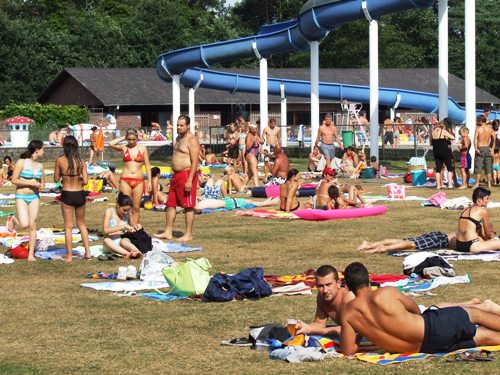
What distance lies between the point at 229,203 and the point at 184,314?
437 inches

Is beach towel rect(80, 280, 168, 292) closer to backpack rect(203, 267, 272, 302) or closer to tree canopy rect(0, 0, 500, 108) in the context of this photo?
backpack rect(203, 267, 272, 302)

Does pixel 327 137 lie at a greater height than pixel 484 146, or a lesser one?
greater

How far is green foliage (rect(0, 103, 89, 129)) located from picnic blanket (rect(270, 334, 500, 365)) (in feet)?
170

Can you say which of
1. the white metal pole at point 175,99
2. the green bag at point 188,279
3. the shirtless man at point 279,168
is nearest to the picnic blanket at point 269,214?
the shirtless man at point 279,168

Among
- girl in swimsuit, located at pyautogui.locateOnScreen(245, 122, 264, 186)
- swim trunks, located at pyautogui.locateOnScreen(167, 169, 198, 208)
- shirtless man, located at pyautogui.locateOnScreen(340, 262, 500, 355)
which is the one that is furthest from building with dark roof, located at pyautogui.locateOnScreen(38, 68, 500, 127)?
shirtless man, located at pyautogui.locateOnScreen(340, 262, 500, 355)

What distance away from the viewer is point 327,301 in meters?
9.43

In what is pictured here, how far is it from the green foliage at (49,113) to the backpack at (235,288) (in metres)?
49.1

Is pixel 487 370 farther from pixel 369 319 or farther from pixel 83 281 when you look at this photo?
pixel 83 281

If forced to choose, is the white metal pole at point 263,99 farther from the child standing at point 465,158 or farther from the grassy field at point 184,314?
the grassy field at point 184,314

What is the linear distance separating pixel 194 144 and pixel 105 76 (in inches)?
1989

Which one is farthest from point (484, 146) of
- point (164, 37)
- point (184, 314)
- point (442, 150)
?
point (164, 37)

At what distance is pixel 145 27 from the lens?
250 feet

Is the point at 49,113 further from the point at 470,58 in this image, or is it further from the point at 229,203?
the point at 229,203

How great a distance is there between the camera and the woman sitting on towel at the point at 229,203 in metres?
21.6
